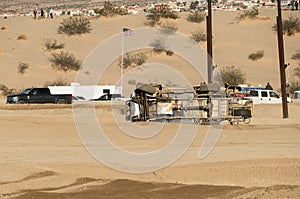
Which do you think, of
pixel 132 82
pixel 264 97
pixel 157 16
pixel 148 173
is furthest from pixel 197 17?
pixel 148 173

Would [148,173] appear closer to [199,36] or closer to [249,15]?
[199,36]

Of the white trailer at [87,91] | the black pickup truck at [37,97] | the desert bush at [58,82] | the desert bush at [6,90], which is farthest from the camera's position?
the desert bush at [58,82]

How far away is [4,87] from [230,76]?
21.0 m

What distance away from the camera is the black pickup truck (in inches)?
1820

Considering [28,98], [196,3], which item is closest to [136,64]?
[28,98]

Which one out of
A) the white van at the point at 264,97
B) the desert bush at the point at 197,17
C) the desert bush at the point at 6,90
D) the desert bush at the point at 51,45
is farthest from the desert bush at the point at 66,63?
the white van at the point at 264,97

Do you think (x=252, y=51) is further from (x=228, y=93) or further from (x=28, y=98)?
(x=228, y=93)

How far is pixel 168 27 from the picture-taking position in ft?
287

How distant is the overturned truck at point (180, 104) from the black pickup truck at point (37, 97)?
1966cm

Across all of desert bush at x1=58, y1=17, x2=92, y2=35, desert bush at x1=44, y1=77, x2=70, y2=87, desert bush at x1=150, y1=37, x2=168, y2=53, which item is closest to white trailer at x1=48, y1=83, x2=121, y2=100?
desert bush at x1=44, y1=77, x2=70, y2=87

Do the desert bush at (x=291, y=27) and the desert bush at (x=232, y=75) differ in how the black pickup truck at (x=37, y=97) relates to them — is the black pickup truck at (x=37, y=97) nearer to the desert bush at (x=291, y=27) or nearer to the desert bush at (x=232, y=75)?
the desert bush at (x=232, y=75)

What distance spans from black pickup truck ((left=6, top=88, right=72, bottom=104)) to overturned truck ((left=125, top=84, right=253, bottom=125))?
19.7m

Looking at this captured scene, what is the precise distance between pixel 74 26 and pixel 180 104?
194 feet

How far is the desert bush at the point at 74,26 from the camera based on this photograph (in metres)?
84.8
